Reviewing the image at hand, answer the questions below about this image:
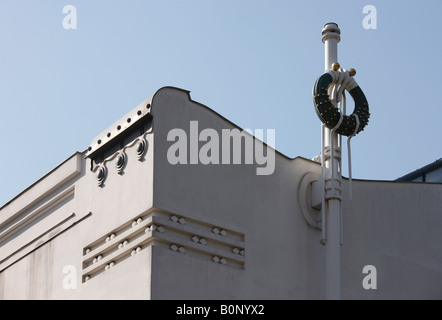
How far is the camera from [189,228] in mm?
27734

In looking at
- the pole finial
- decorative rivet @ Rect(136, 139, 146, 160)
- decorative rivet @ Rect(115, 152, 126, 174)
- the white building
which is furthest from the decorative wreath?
decorative rivet @ Rect(115, 152, 126, 174)

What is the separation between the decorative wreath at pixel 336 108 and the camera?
3066 cm

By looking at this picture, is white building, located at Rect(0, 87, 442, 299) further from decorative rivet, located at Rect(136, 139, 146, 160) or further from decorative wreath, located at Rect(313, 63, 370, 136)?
decorative wreath, located at Rect(313, 63, 370, 136)

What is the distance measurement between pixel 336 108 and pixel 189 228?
19.1 ft

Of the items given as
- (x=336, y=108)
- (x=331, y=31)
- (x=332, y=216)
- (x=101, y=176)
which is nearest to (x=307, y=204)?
(x=332, y=216)

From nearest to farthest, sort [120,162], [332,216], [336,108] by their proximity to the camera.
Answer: [120,162], [332,216], [336,108]

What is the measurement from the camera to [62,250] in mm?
30219

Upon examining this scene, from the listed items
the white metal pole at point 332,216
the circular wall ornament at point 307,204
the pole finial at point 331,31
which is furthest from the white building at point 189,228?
the pole finial at point 331,31

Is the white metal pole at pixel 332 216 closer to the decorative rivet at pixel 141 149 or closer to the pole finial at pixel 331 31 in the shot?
the pole finial at pixel 331 31

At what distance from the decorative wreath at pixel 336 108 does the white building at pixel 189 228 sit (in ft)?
4.37

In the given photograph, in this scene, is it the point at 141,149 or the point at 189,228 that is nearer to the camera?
the point at 189,228

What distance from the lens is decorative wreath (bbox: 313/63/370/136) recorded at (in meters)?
30.7

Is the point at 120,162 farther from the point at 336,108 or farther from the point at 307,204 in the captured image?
the point at 336,108
